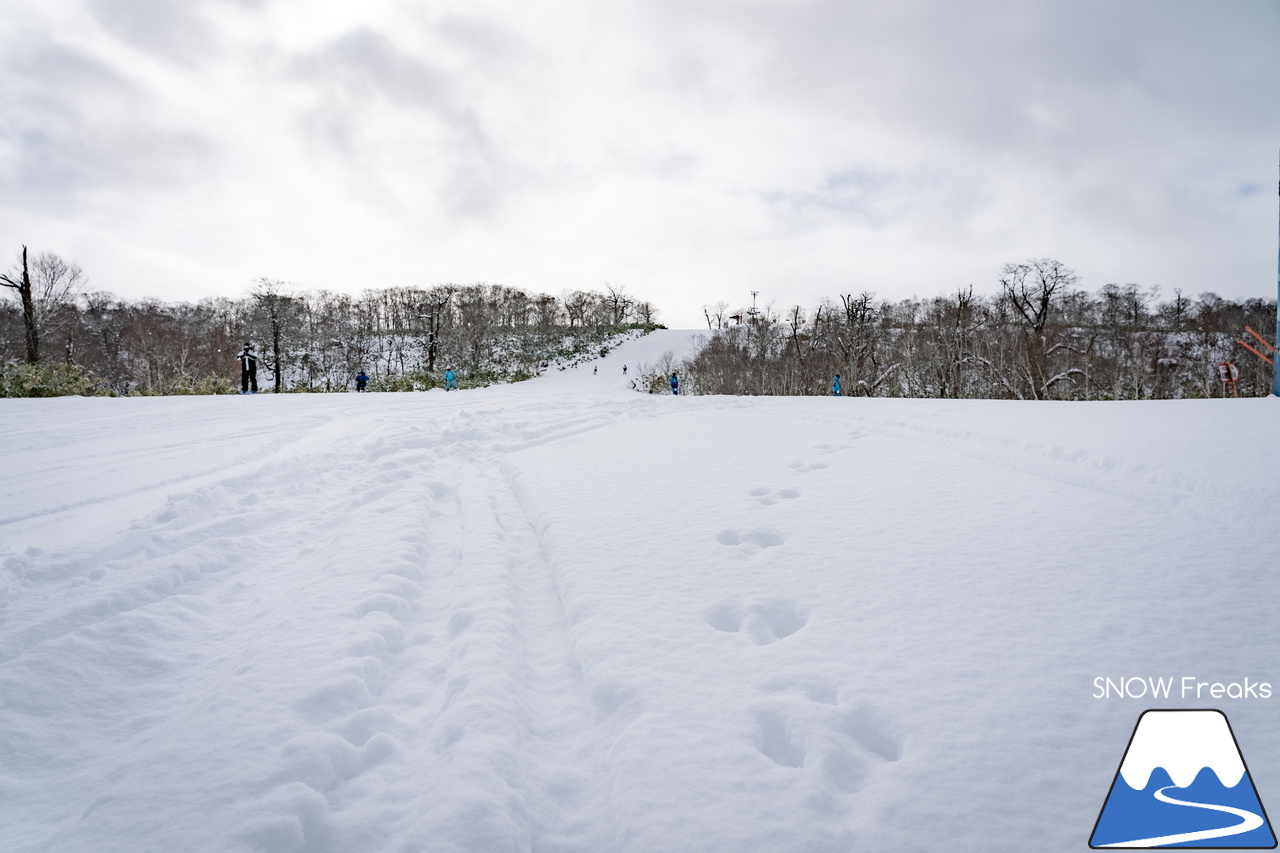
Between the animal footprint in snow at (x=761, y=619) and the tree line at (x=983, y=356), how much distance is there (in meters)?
19.8

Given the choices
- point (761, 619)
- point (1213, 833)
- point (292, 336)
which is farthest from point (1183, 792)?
point (292, 336)

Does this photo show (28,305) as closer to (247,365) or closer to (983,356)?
(247,365)

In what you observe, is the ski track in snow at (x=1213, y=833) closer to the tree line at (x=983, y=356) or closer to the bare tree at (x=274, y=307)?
the tree line at (x=983, y=356)

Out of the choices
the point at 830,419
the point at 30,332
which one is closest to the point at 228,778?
the point at 830,419

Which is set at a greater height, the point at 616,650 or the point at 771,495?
the point at 771,495

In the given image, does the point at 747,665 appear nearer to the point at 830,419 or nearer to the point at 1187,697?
the point at 1187,697

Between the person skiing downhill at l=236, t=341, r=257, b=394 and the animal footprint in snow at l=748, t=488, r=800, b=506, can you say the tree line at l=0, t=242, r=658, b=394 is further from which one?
the animal footprint in snow at l=748, t=488, r=800, b=506

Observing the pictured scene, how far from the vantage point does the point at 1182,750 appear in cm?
196

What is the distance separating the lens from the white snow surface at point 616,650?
1.75 m

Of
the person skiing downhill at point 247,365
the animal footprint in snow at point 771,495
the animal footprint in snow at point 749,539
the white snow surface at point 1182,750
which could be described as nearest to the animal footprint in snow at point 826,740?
the white snow surface at point 1182,750

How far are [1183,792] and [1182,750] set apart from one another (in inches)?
7.4

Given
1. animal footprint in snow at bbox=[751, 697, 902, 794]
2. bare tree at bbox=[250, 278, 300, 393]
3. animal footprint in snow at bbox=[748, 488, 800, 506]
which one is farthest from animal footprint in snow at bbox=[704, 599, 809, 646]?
bare tree at bbox=[250, 278, 300, 393]

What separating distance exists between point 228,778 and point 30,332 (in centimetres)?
3203

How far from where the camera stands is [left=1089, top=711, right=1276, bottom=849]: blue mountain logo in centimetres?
167
